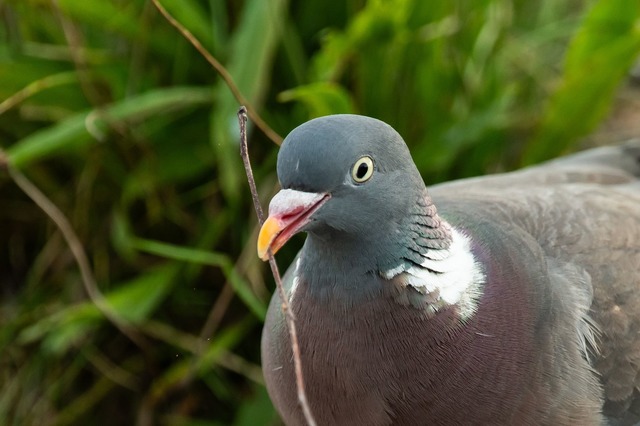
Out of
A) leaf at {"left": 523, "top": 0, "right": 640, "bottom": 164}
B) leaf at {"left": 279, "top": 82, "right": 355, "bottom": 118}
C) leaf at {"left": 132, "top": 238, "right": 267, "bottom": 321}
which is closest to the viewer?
leaf at {"left": 279, "top": 82, "right": 355, "bottom": 118}

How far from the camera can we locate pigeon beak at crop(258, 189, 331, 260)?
1516 millimetres

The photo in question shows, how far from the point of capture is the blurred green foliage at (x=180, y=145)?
2791 mm

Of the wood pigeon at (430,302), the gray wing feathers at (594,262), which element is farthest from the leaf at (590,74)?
the wood pigeon at (430,302)

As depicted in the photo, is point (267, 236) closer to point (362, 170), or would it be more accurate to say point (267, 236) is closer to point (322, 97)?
point (362, 170)

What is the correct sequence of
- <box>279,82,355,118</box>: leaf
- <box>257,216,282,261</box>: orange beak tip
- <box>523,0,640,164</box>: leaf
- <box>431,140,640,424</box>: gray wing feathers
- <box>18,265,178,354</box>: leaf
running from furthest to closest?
<box>523,0,640,164</box>: leaf < <box>18,265,178,354</box>: leaf < <box>279,82,355,118</box>: leaf < <box>431,140,640,424</box>: gray wing feathers < <box>257,216,282,261</box>: orange beak tip

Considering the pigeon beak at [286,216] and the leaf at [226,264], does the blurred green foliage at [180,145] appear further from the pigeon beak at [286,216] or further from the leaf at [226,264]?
the pigeon beak at [286,216]

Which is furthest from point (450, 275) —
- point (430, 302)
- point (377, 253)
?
point (377, 253)

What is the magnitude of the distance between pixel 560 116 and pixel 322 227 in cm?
170

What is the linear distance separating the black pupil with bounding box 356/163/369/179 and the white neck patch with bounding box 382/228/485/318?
0.20m

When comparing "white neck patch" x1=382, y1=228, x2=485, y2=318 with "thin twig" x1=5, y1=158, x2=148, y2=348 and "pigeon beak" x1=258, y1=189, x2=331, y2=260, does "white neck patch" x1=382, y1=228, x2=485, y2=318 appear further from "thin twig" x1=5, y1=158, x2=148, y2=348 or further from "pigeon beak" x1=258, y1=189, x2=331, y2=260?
"thin twig" x1=5, y1=158, x2=148, y2=348

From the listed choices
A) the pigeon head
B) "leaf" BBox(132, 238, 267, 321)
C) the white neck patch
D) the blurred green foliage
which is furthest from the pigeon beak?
the blurred green foliage

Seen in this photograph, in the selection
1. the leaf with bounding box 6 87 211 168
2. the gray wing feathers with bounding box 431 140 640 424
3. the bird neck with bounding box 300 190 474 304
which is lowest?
the gray wing feathers with bounding box 431 140 640 424

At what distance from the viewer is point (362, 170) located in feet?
5.34

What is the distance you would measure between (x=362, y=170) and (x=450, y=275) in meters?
0.31
